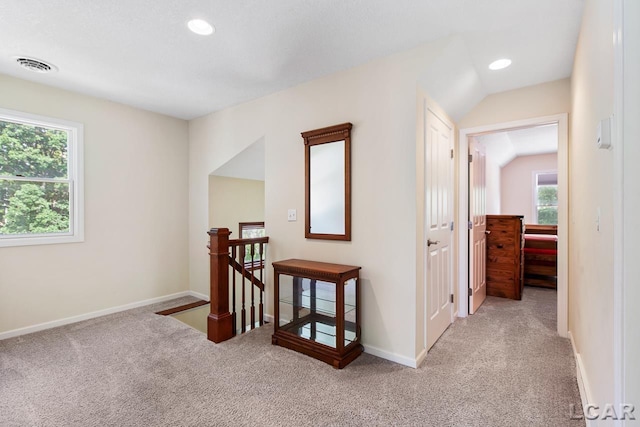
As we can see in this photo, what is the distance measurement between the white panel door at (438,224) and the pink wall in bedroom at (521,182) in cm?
488

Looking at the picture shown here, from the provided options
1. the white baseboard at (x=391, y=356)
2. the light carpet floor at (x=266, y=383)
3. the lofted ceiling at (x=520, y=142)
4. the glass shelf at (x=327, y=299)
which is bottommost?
the light carpet floor at (x=266, y=383)

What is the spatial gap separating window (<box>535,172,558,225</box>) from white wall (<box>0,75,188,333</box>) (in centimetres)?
734

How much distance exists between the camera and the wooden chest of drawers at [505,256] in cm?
398

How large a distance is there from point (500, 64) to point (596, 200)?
63.8 inches

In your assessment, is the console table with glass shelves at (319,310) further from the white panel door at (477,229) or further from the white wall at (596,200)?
the white panel door at (477,229)

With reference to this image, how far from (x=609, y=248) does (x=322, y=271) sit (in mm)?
1720

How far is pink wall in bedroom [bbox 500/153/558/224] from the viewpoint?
6738 mm

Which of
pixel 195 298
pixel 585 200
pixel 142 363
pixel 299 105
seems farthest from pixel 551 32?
pixel 195 298

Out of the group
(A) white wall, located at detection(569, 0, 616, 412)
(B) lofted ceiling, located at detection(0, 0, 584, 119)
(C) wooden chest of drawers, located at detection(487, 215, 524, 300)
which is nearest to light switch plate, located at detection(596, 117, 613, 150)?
(A) white wall, located at detection(569, 0, 616, 412)

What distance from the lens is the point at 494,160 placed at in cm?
566

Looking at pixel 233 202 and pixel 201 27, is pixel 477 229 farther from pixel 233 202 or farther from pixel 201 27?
pixel 201 27

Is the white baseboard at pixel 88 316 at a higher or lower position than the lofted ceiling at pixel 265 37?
lower

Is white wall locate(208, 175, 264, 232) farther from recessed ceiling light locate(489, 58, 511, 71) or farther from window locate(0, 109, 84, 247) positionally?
recessed ceiling light locate(489, 58, 511, 71)

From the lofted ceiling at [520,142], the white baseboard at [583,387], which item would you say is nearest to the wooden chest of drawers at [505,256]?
the lofted ceiling at [520,142]
